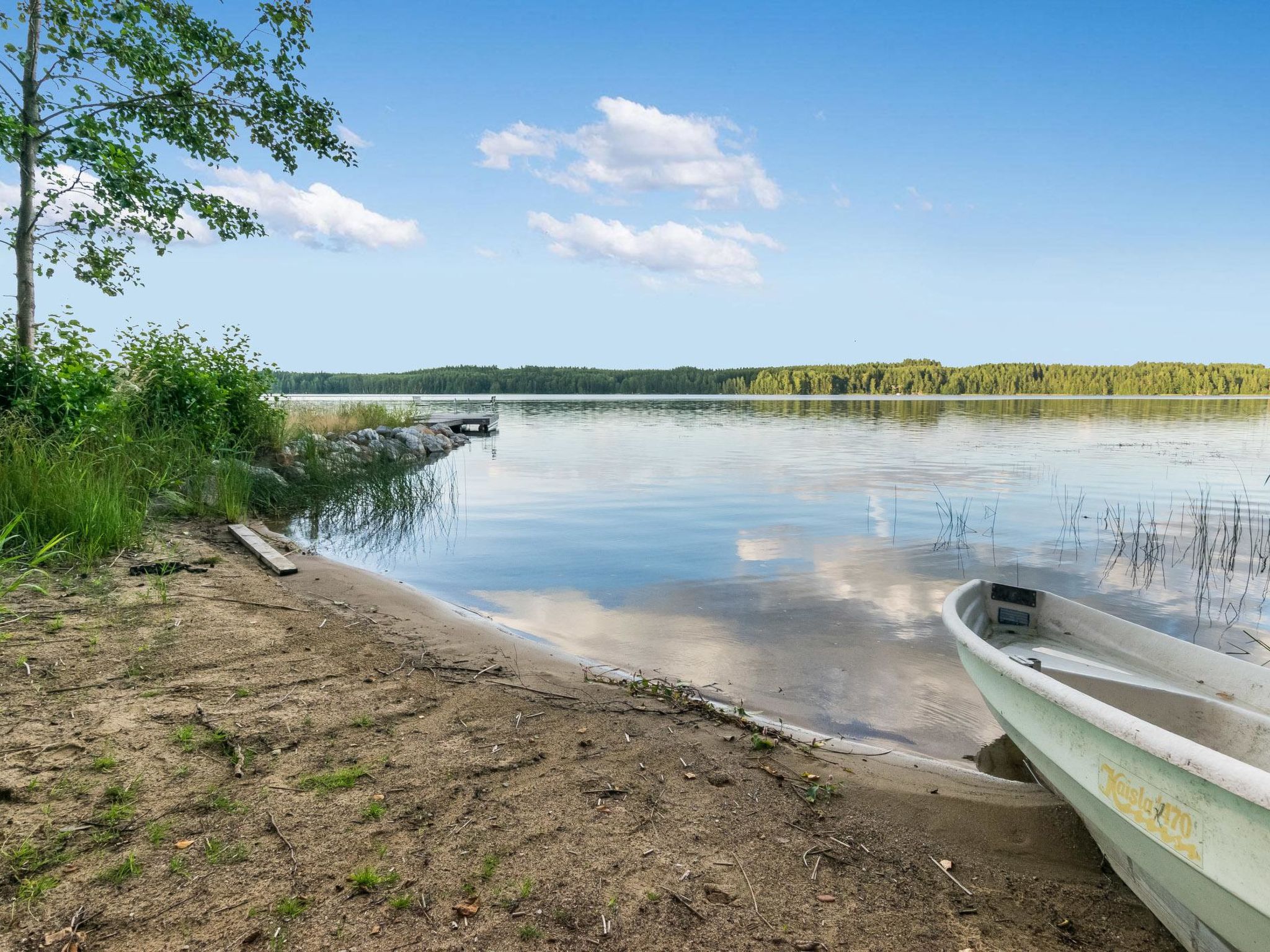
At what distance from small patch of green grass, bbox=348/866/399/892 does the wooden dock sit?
32437 mm

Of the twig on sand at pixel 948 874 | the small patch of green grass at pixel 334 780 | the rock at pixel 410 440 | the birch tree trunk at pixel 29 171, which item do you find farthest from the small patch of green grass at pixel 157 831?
the rock at pixel 410 440

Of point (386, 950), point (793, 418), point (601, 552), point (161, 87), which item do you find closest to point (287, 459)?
point (161, 87)

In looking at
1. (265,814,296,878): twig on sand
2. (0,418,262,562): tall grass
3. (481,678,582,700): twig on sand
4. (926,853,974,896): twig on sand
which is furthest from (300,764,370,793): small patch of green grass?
(0,418,262,562): tall grass

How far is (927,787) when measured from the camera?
13.0 ft

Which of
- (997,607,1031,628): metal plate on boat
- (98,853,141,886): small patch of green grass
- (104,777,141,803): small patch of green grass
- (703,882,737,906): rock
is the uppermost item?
(997,607,1031,628): metal plate on boat

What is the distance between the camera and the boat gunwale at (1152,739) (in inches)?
80.0

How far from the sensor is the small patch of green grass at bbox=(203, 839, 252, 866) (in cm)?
275

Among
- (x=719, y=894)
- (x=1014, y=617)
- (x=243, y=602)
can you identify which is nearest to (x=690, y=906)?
(x=719, y=894)

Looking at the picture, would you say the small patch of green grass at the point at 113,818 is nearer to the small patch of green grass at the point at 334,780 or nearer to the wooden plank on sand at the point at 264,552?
the small patch of green grass at the point at 334,780

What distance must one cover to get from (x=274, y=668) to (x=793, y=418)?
4602 cm

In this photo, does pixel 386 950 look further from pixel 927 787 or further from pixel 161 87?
pixel 161 87

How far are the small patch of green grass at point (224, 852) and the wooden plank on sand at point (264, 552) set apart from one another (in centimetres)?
555

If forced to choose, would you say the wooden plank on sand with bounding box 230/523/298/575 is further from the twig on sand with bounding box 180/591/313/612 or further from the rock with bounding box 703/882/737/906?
the rock with bounding box 703/882/737/906

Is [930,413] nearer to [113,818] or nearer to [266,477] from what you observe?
[266,477]
